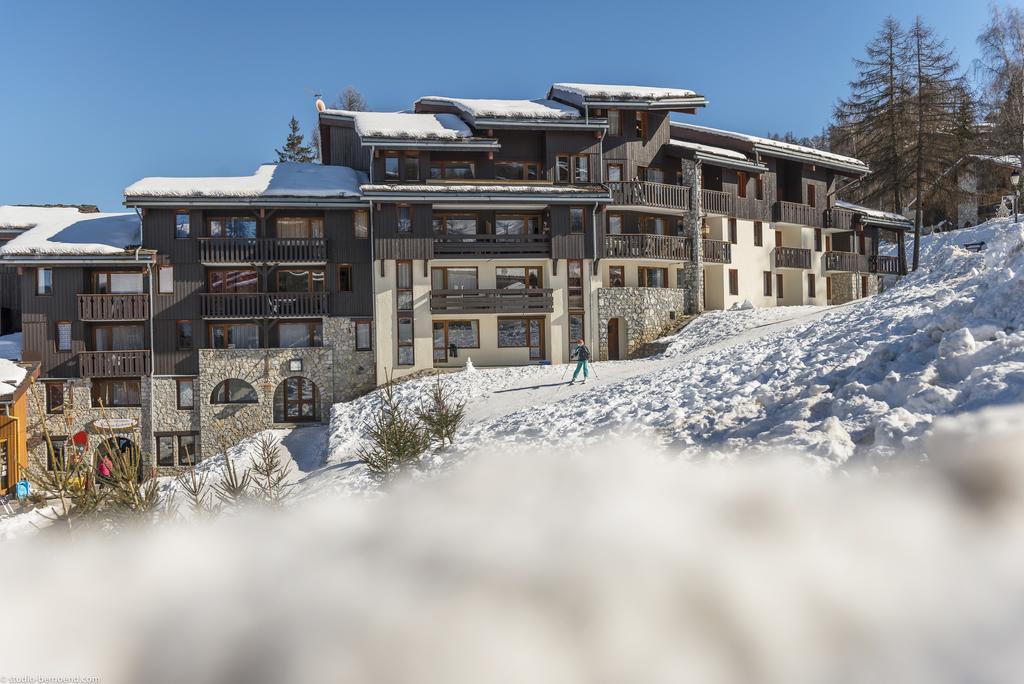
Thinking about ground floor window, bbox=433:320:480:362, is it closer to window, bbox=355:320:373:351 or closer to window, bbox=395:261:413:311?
window, bbox=395:261:413:311

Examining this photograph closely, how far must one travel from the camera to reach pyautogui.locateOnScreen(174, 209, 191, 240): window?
87.9ft

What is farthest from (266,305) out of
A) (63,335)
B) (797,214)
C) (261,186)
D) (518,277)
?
(797,214)

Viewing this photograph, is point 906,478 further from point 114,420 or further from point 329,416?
point 114,420

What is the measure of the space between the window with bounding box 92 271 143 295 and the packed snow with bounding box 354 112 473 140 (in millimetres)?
11256

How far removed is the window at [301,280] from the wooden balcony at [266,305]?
2.48ft

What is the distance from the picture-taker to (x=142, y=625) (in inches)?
247

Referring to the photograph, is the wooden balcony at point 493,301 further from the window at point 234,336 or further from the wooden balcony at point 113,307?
the wooden balcony at point 113,307

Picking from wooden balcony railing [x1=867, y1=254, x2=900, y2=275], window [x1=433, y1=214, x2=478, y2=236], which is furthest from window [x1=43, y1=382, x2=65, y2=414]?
wooden balcony railing [x1=867, y1=254, x2=900, y2=275]

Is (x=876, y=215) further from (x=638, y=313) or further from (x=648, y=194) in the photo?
(x=638, y=313)

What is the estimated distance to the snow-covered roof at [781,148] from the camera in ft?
117

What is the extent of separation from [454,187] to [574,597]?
75.8 feet

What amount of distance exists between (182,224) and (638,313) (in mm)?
20033

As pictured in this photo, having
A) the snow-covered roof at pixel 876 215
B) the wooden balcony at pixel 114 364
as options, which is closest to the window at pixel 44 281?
the wooden balcony at pixel 114 364

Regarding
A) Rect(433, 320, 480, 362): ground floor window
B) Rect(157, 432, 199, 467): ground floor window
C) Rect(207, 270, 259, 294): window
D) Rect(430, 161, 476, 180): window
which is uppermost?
Rect(430, 161, 476, 180): window
